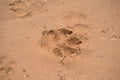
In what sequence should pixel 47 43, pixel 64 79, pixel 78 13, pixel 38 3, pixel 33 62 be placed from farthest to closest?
1. pixel 38 3
2. pixel 78 13
3. pixel 47 43
4. pixel 33 62
5. pixel 64 79

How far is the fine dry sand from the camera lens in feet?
6.30

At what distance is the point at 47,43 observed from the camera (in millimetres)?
2154

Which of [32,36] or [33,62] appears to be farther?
[32,36]

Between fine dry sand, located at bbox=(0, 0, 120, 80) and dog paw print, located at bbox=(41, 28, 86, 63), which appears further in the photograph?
dog paw print, located at bbox=(41, 28, 86, 63)

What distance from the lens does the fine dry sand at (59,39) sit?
1.92m

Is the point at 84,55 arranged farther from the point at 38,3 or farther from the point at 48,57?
the point at 38,3

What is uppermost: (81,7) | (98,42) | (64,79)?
(81,7)

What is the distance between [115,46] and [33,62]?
2.78 feet

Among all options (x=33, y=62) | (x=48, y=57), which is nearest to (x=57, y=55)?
(x=48, y=57)

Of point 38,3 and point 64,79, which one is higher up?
point 38,3

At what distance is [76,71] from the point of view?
1.91m

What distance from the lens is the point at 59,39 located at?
2176 millimetres

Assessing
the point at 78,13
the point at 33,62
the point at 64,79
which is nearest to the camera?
the point at 64,79

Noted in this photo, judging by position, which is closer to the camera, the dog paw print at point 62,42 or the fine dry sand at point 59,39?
the fine dry sand at point 59,39
